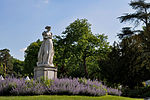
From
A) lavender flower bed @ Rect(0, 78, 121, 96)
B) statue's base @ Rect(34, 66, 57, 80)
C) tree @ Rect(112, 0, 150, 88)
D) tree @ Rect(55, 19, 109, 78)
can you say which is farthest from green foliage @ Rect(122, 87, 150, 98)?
tree @ Rect(55, 19, 109, 78)

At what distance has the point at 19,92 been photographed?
356 inches

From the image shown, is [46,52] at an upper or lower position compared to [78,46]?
lower

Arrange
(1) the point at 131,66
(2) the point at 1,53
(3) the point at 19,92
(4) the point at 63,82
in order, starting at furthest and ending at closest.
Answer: (2) the point at 1,53 → (1) the point at 131,66 → (4) the point at 63,82 → (3) the point at 19,92

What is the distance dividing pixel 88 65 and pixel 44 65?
22636 millimetres

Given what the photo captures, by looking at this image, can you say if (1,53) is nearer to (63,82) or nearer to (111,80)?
(111,80)

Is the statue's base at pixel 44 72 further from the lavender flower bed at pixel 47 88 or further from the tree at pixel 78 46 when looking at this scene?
the tree at pixel 78 46

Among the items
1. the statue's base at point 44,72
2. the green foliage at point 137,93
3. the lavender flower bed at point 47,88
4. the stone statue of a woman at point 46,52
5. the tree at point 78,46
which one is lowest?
the green foliage at point 137,93

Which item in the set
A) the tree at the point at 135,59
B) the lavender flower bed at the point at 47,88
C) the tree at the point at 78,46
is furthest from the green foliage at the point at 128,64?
the lavender flower bed at the point at 47,88

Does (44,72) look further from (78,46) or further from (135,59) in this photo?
(78,46)

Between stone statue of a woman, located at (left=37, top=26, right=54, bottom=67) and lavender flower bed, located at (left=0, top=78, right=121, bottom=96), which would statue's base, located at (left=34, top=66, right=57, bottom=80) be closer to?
stone statue of a woman, located at (left=37, top=26, right=54, bottom=67)

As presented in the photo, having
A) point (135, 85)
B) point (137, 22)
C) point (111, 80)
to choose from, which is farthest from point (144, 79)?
point (137, 22)

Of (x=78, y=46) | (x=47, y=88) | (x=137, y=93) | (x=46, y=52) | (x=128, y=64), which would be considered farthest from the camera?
(x=78, y=46)

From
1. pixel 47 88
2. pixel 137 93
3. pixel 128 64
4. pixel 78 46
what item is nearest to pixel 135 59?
pixel 128 64

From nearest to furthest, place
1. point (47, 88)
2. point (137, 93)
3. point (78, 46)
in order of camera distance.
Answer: point (47, 88), point (137, 93), point (78, 46)
